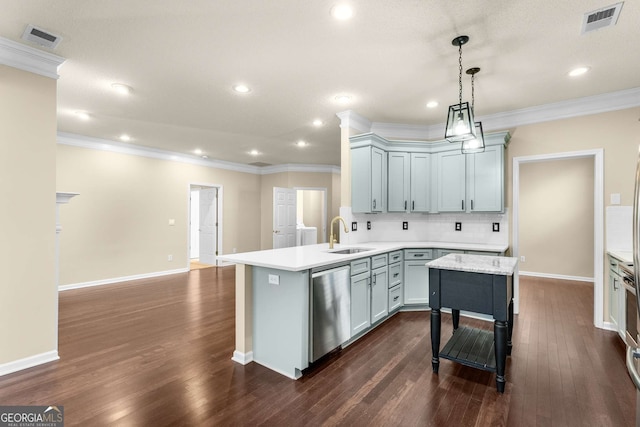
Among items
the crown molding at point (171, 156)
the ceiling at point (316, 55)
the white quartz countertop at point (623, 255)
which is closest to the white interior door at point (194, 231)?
the crown molding at point (171, 156)

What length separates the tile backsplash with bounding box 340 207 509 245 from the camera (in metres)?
4.18

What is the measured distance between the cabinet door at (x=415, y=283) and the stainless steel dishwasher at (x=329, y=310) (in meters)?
1.40

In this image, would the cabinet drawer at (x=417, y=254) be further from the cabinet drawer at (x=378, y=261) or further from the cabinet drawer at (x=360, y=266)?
the cabinet drawer at (x=360, y=266)

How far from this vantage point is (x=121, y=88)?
3.39 m

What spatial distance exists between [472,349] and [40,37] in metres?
4.43

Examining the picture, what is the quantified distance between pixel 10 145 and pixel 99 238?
11.4ft

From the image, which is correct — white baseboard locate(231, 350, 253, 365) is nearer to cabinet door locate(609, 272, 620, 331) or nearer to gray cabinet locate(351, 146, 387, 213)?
gray cabinet locate(351, 146, 387, 213)

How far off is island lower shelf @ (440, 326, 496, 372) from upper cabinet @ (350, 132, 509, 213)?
1.77m

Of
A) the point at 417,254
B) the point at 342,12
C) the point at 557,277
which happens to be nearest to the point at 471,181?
the point at 417,254

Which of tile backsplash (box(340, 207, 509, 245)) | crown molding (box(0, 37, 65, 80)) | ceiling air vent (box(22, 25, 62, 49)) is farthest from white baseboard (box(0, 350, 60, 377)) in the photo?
tile backsplash (box(340, 207, 509, 245))

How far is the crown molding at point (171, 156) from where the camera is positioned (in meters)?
5.30

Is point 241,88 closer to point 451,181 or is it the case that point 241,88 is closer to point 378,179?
point 378,179

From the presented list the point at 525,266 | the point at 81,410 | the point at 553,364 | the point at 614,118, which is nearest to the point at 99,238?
the point at 81,410

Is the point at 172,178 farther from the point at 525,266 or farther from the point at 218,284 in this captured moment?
the point at 525,266
